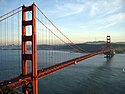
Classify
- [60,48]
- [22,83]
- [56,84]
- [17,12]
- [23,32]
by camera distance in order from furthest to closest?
[60,48], [56,84], [17,12], [23,32], [22,83]

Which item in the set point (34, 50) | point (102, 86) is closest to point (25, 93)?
point (34, 50)

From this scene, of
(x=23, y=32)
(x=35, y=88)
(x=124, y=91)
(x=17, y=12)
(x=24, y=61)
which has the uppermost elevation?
(x=17, y=12)

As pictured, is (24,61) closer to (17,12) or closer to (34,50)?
(34,50)

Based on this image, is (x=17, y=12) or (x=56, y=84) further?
(x=56, y=84)

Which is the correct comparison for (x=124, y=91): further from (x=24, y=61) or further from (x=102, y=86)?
(x=24, y=61)

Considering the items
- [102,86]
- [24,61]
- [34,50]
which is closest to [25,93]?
[24,61]

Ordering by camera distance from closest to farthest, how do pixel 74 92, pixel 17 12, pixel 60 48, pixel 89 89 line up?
pixel 17 12 → pixel 74 92 → pixel 89 89 → pixel 60 48

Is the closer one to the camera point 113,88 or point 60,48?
point 113,88

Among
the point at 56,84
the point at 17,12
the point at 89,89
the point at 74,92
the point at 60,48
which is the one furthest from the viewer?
the point at 60,48

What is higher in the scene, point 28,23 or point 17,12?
point 17,12

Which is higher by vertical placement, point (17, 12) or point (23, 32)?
point (17, 12)
